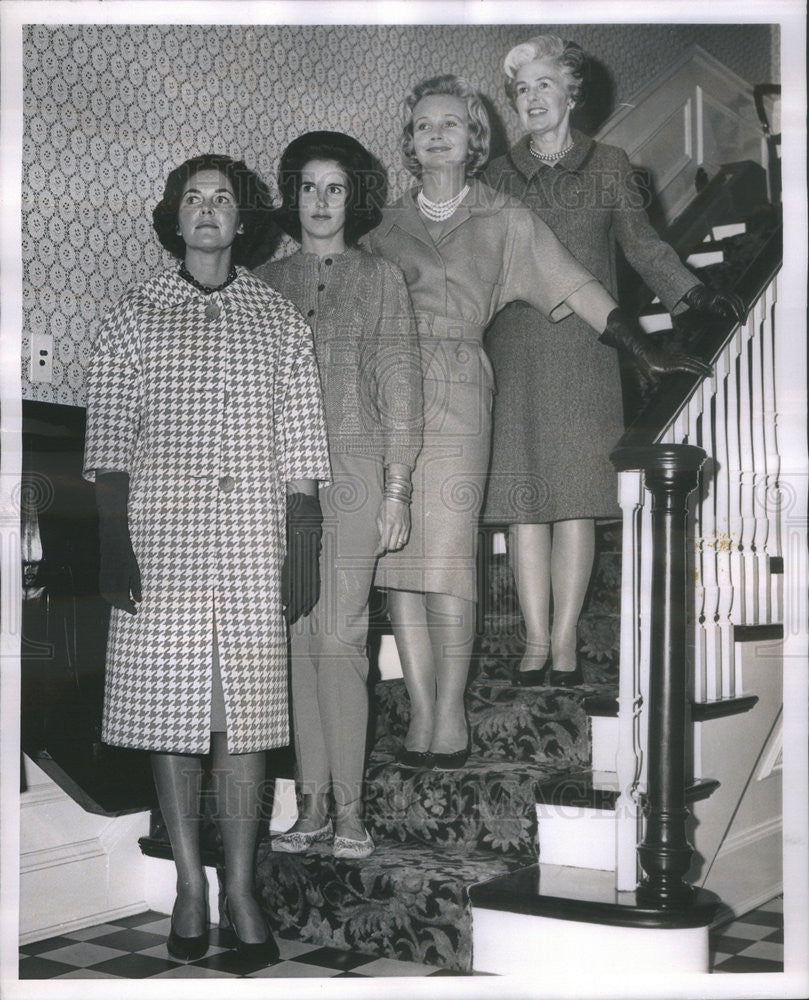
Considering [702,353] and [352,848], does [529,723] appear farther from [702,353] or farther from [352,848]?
[702,353]

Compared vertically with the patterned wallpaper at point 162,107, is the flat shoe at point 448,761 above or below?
below

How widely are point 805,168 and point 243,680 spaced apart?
1.74 meters

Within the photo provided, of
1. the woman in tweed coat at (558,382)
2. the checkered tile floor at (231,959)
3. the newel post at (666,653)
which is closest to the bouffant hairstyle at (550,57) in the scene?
the woman in tweed coat at (558,382)

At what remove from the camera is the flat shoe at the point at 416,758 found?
2.70 m

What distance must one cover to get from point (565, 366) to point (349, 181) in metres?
0.69

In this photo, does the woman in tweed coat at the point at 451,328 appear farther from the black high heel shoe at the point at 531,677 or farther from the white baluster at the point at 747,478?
the white baluster at the point at 747,478

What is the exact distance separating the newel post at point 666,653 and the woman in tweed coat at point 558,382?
1.21 feet

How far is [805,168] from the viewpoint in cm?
260

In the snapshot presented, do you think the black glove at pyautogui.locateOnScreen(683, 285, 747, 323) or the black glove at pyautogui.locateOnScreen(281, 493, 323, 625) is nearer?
the black glove at pyautogui.locateOnScreen(281, 493, 323, 625)

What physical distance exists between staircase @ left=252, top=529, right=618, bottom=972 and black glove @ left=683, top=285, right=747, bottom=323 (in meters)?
0.79

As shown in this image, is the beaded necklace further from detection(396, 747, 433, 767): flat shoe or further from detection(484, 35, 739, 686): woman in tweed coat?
Answer: detection(396, 747, 433, 767): flat shoe

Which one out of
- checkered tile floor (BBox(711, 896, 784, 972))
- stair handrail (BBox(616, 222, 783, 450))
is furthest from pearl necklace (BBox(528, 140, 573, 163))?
checkered tile floor (BBox(711, 896, 784, 972))

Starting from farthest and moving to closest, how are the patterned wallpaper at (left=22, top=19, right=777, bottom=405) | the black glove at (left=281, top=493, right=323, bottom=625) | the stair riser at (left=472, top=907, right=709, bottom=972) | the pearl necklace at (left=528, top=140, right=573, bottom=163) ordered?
the pearl necklace at (left=528, top=140, right=573, bottom=163) < the patterned wallpaper at (left=22, top=19, right=777, bottom=405) < the black glove at (left=281, top=493, right=323, bottom=625) < the stair riser at (left=472, top=907, right=709, bottom=972)

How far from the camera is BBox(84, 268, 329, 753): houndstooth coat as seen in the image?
244 cm
